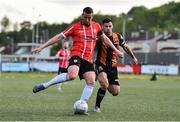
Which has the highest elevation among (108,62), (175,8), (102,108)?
(175,8)

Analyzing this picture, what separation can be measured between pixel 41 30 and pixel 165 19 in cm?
4780

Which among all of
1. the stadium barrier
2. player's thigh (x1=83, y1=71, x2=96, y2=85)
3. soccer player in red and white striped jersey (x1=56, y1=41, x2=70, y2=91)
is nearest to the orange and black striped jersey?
player's thigh (x1=83, y1=71, x2=96, y2=85)

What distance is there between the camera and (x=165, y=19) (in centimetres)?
15950

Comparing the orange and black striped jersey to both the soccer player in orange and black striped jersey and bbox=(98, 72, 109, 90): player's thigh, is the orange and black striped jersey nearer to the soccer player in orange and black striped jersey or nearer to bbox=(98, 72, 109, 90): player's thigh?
the soccer player in orange and black striped jersey

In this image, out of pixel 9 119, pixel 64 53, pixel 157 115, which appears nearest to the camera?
pixel 9 119

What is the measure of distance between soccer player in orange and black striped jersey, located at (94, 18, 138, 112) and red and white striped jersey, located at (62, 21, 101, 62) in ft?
2.71

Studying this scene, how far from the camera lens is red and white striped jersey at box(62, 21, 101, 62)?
43.6 ft

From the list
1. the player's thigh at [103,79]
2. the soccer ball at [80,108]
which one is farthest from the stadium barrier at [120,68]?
the soccer ball at [80,108]

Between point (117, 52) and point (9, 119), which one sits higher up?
point (117, 52)

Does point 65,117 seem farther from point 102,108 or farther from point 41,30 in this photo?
point 41,30

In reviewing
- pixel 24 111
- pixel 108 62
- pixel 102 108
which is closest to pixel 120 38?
pixel 108 62

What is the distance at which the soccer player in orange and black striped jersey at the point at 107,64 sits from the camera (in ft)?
46.4

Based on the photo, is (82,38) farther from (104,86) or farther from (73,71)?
(104,86)

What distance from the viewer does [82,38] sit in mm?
13281
